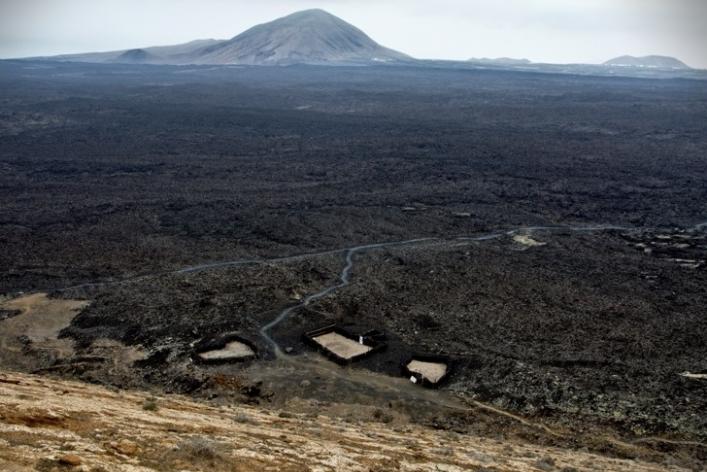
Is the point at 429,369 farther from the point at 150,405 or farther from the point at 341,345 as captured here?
the point at 150,405

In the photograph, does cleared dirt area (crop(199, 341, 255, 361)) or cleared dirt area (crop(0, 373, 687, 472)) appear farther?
cleared dirt area (crop(199, 341, 255, 361))

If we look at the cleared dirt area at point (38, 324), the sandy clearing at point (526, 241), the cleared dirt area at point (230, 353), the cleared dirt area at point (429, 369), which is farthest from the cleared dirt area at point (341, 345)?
the sandy clearing at point (526, 241)

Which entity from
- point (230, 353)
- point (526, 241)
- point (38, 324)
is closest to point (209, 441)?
point (230, 353)

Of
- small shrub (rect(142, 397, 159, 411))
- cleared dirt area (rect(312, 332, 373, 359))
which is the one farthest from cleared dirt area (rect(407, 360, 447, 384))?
small shrub (rect(142, 397, 159, 411))

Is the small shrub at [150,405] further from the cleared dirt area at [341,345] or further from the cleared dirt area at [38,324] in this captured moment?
the cleared dirt area at [38,324]

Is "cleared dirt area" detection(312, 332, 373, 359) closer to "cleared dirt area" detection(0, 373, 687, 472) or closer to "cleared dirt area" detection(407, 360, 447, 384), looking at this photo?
"cleared dirt area" detection(407, 360, 447, 384)

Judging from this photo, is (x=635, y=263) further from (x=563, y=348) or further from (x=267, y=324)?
(x=267, y=324)
